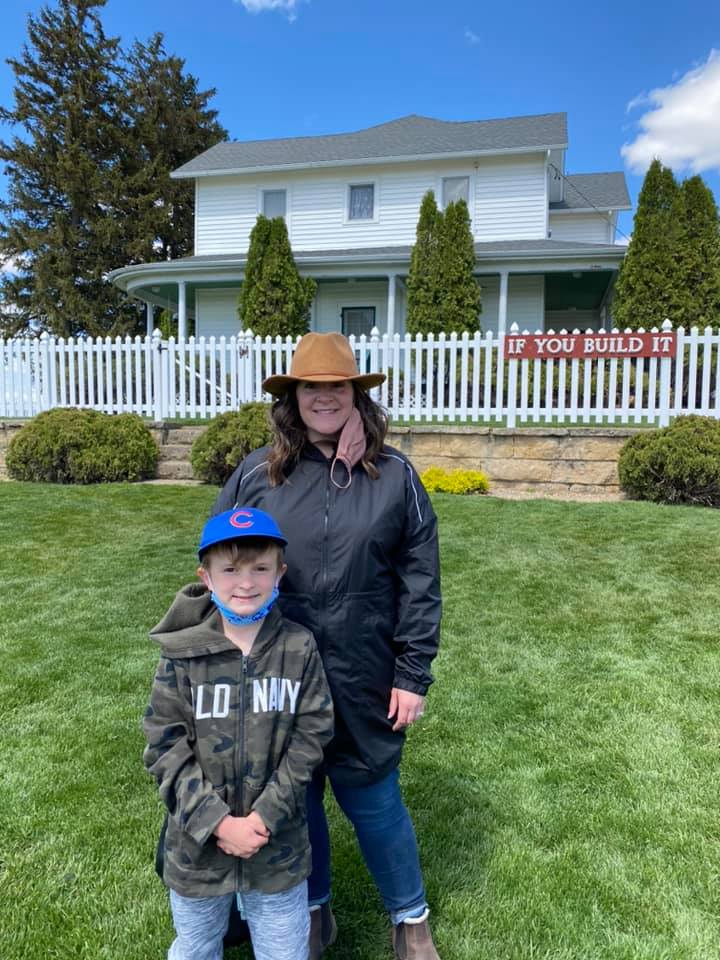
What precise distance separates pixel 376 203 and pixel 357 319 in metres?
2.89

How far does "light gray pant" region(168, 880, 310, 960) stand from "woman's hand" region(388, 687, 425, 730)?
0.43 meters

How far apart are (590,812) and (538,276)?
52.4 feet

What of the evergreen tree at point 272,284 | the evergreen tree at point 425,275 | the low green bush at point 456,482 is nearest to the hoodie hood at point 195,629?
the low green bush at point 456,482

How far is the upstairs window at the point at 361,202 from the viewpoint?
17453 millimetres

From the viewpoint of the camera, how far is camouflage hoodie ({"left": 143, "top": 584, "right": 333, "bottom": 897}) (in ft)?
4.77

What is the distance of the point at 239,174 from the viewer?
1783cm

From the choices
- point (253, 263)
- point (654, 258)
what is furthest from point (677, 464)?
point (253, 263)

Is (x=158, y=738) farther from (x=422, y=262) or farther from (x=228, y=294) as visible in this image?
(x=228, y=294)

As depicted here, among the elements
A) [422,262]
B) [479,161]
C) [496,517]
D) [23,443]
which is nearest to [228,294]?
[422,262]

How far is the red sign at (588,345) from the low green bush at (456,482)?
175cm

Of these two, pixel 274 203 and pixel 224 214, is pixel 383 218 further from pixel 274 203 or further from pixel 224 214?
pixel 224 214

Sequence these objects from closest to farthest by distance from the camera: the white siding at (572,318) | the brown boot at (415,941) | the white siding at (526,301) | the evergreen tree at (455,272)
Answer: the brown boot at (415,941) < the evergreen tree at (455,272) < the white siding at (526,301) < the white siding at (572,318)

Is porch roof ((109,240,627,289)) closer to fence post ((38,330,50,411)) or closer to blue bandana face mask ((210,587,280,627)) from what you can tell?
fence post ((38,330,50,411))

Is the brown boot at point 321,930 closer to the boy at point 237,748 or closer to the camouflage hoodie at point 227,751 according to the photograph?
the boy at point 237,748
